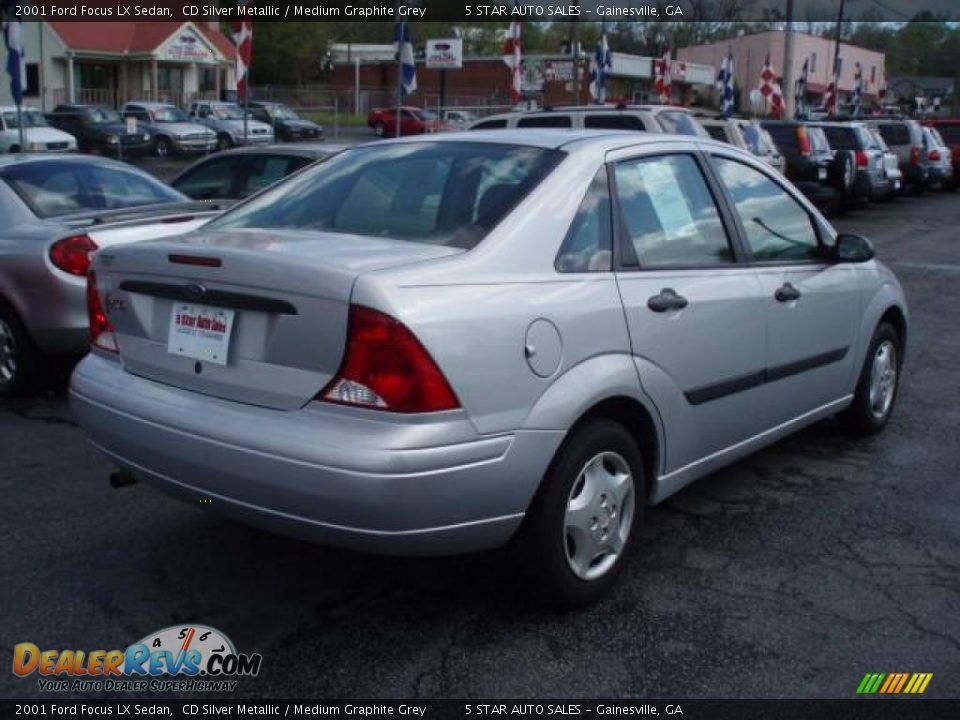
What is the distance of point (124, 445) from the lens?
360cm

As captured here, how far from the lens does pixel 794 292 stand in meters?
4.61

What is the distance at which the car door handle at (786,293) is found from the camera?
177 inches

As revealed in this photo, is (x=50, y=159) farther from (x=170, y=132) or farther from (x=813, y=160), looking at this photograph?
(x=170, y=132)

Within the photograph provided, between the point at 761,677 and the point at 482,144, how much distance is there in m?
2.15

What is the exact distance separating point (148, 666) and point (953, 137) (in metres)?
31.9

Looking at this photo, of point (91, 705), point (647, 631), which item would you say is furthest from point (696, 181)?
point (91, 705)

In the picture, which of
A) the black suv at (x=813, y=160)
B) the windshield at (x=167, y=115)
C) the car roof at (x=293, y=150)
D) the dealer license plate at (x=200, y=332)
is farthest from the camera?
the windshield at (x=167, y=115)

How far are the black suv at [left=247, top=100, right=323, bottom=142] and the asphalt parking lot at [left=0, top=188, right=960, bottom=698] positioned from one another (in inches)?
1427

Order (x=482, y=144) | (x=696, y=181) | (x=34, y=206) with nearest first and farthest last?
(x=482, y=144)
(x=696, y=181)
(x=34, y=206)

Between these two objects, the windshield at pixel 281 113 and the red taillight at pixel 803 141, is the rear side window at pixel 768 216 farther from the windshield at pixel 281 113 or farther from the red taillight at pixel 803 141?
the windshield at pixel 281 113

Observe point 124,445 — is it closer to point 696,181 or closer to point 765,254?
point 696,181

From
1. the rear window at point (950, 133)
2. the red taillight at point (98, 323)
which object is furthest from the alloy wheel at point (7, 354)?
the rear window at point (950, 133)

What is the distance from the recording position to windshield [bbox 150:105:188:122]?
3496 cm

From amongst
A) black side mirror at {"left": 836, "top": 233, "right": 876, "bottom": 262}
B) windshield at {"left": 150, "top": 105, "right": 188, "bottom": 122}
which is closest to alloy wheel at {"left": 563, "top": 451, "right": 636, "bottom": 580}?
black side mirror at {"left": 836, "top": 233, "right": 876, "bottom": 262}
